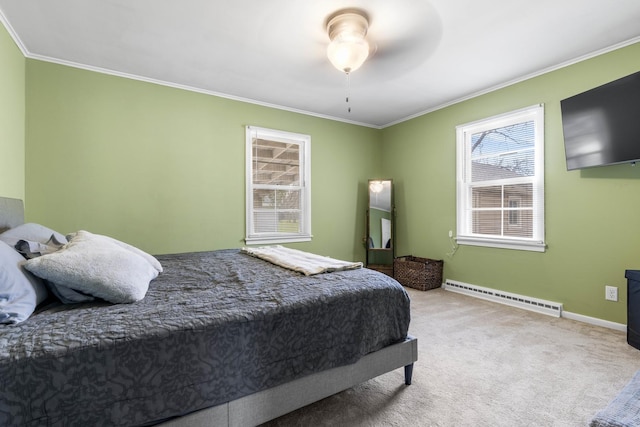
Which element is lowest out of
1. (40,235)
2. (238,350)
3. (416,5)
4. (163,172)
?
(238,350)

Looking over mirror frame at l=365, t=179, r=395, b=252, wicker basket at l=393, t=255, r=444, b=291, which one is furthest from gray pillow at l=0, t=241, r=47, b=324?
mirror frame at l=365, t=179, r=395, b=252

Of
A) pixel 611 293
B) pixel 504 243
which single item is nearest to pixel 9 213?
pixel 504 243

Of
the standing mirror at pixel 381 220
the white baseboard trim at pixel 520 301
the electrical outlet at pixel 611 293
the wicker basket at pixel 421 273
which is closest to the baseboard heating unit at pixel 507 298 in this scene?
the white baseboard trim at pixel 520 301

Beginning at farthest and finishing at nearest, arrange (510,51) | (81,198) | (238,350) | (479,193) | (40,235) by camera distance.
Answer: (479,193)
(81,198)
(510,51)
(40,235)
(238,350)

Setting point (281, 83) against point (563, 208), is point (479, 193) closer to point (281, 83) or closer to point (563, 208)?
point (563, 208)

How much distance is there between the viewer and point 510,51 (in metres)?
A: 2.78

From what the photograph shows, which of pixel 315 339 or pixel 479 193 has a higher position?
pixel 479 193

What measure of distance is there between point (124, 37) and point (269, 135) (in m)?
1.90

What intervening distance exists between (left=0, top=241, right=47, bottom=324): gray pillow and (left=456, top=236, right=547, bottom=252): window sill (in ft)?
13.0

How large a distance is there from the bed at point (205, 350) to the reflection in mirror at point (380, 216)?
9.59 ft

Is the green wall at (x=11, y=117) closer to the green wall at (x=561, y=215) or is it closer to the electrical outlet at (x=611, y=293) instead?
the green wall at (x=561, y=215)

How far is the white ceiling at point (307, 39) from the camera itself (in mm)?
2178

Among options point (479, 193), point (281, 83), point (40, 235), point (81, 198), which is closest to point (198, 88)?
point (281, 83)

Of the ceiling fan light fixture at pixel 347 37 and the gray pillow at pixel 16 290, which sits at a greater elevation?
the ceiling fan light fixture at pixel 347 37
